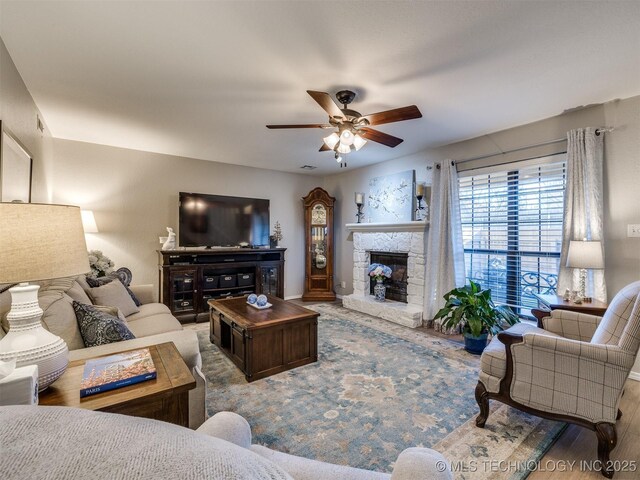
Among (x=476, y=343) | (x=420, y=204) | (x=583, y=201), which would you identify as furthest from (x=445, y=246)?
(x=583, y=201)

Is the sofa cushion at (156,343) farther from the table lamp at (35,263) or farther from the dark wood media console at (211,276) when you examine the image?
the dark wood media console at (211,276)

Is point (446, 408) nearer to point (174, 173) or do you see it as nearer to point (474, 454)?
point (474, 454)

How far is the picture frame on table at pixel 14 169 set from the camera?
190cm

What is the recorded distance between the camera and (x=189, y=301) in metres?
4.33

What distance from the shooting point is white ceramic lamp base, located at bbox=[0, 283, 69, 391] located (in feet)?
3.49

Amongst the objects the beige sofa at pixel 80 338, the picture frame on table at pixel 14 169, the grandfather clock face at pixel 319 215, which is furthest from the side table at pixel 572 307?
the picture frame on table at pixel 14 169

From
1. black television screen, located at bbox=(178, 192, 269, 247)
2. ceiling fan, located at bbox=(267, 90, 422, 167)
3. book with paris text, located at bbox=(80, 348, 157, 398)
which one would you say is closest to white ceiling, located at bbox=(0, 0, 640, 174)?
ceiling fan, located at bbox=(267, 90, 422, 167)

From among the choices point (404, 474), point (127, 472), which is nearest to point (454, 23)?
point (404, 474)

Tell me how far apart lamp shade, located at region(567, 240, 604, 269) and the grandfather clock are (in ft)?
12.3

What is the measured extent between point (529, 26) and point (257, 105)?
7.09 ft

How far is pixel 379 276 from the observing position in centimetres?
463

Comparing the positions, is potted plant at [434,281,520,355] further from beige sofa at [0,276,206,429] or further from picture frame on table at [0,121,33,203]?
picture frame on table at [0,121,33,203]

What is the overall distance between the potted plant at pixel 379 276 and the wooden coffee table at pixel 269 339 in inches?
76.1

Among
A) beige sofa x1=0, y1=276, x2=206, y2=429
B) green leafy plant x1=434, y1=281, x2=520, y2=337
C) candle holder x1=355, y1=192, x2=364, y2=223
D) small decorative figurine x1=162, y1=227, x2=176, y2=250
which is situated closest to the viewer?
beige sofa x1=0, y1=276, x2=206, y2=429
